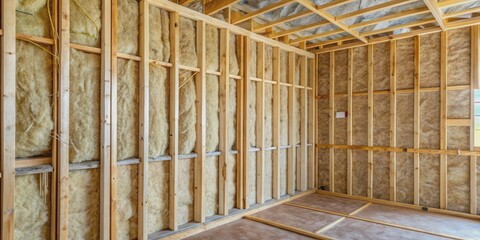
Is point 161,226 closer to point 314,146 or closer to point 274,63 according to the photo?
point 274,63

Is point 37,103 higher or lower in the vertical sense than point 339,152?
higher

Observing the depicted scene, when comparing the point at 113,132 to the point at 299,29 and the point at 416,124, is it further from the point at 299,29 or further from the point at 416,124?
the point at 416,124

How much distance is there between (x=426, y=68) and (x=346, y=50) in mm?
1473

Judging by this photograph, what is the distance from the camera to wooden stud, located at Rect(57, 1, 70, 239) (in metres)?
2.70

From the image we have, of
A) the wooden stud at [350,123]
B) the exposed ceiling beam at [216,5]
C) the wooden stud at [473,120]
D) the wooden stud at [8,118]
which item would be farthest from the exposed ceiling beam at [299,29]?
the wooden stud at [8,118]

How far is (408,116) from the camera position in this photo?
5.16 meters

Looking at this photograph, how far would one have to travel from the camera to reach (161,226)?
3627mm

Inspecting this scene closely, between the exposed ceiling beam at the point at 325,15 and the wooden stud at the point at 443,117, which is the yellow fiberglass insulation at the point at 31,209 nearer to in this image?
the exposed ceiling beam at the point at 325,15

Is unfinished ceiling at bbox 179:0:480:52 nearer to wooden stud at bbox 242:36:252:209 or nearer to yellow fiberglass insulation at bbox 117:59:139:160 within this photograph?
wooden stud at bbox 242:36:252:209

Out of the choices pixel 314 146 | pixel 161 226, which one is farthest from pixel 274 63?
pixel 161 226

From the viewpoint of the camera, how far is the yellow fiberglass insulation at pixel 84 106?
2861 millimetres

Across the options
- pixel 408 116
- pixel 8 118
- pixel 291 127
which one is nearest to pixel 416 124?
pixel 408 116

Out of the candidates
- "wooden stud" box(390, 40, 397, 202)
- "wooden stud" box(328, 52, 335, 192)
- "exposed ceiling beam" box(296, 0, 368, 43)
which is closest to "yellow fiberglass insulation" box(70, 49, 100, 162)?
"exposed ceiling beam" box(296, 0, 368, 43)

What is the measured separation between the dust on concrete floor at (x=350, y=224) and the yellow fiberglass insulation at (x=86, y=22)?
2.60 meters
